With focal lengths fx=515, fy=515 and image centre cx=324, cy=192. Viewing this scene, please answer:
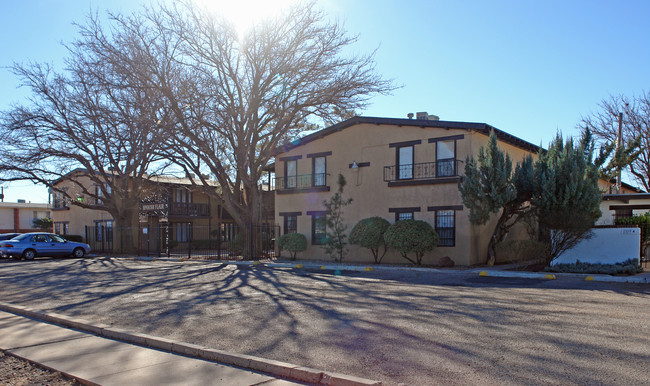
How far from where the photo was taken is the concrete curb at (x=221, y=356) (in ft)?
19.0

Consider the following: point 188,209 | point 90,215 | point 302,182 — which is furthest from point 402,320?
point 90,215

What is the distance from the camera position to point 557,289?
42.6 feet

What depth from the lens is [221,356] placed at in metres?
6.86

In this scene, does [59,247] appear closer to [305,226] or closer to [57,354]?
[305,226]

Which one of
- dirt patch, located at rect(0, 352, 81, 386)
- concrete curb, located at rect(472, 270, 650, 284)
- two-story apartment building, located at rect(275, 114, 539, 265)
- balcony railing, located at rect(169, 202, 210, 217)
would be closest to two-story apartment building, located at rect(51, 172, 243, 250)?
balcony railing, located at rect(169, 202, 210, 217)

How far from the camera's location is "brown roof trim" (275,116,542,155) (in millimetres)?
20922

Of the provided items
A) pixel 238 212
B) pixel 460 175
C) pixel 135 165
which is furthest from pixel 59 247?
pixel 460 175

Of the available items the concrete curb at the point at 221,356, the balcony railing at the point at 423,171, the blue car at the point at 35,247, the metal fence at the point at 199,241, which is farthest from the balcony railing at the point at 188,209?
the concrete curb at the point at 221,356

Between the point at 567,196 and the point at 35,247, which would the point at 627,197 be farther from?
the point at 35,247

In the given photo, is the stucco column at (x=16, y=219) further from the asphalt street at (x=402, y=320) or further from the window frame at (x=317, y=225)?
the asphalt street at (x=402, y=320)

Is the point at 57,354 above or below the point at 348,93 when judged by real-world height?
below

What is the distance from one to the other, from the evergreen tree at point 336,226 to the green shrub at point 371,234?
1752 mm

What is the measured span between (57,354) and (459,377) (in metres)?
5.54

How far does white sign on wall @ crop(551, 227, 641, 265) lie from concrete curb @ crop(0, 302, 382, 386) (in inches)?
567
